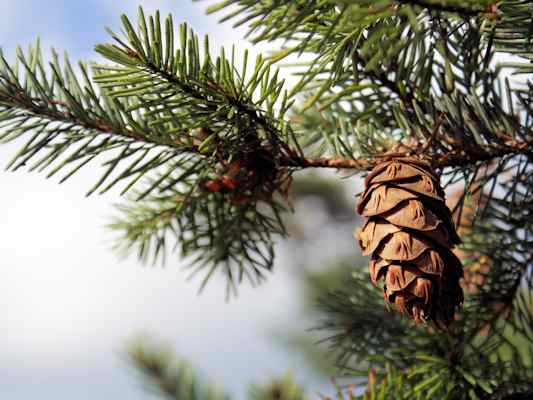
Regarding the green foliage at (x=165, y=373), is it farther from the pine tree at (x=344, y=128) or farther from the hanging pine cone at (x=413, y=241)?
the hanging pine cone at (x=413, y=241)

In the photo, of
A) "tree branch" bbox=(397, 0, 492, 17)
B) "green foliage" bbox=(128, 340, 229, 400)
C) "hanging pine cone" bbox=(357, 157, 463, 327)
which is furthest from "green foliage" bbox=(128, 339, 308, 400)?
"tree branch" bbox=(397, 0, 492, 17)

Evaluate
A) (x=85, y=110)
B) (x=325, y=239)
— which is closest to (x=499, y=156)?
(x=85, y=110)

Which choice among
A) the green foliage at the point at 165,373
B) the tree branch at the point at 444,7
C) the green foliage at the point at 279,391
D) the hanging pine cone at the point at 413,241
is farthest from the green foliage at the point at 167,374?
the tree branch at the point at 444,7

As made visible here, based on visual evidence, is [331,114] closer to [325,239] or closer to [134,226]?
[134,226]

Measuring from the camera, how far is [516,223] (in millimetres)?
578

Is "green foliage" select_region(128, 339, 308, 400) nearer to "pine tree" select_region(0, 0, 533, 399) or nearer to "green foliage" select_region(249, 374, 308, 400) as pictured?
"green foliage" select_region(249, 374, 308, 400)

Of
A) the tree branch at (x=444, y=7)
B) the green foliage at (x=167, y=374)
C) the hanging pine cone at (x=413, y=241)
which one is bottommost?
the green foliage at (x=167, y=374)

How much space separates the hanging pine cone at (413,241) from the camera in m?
0.42

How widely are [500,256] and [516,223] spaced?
0.15ft

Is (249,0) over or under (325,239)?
under

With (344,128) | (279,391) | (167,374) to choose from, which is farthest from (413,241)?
(167,374)

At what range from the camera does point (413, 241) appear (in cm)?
43

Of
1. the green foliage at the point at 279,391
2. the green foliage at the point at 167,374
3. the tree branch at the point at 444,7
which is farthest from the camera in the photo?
the green foliage at the point at 167,374

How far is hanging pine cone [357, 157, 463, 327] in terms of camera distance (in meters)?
0.42
